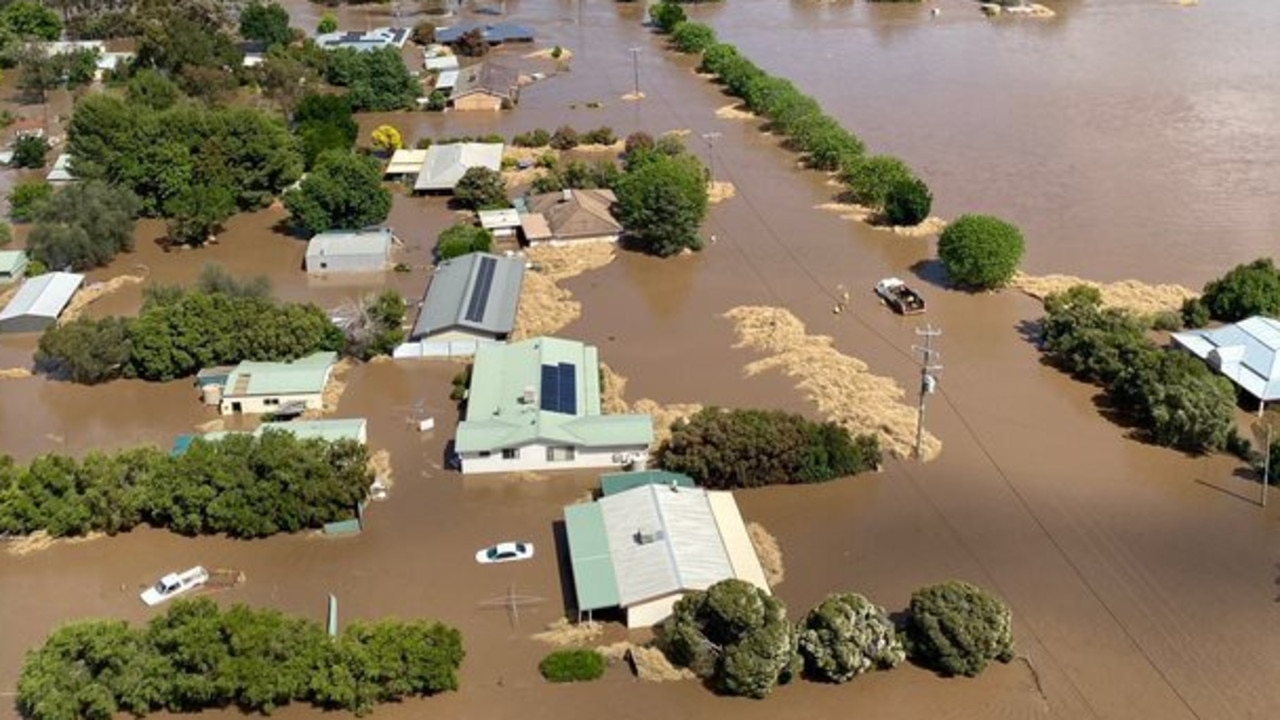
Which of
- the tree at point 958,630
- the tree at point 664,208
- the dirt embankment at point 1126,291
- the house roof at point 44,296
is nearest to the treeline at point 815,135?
the dirt embankment at point 1126,291

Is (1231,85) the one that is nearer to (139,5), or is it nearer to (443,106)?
(443,106)

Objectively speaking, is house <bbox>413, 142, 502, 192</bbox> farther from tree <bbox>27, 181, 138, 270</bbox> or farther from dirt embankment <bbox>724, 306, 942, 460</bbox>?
dirt embankment <bbox>724, 306, 942, 460</bbox>

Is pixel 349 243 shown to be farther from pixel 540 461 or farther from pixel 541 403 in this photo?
pixel 540 461

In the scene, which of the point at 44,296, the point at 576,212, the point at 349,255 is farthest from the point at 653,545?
the point at 44,296

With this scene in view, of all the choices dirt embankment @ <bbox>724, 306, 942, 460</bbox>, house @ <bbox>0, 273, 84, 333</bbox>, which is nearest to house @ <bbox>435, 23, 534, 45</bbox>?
house @ <bbox>0, 273, 84, 333</bbox>

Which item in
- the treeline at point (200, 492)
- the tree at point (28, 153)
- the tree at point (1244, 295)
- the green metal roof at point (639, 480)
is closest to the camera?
the treeline at point (200, 492)

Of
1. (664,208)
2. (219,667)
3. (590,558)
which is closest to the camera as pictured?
(219,667)

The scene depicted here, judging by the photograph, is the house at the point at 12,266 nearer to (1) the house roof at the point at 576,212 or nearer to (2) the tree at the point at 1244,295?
(1) the house roof at the point at 576,212
